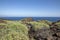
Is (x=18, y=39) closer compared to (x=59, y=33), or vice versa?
(x=18, y=39)

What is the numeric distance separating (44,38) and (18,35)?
323cm

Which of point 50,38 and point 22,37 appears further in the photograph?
point 50,38

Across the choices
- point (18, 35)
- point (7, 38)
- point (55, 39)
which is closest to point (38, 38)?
point (55, 39)

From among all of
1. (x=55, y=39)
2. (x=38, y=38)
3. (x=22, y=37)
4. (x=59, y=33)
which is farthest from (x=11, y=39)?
(x=59, y=33)

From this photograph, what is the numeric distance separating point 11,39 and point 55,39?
5374mm

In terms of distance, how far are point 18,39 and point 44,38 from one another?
343 cm

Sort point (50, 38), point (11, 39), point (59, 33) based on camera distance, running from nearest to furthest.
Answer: point (11, 39)
point (50, 38)
point (59, 33)

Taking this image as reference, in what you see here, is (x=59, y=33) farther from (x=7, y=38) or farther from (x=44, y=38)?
(x=7, y=38)

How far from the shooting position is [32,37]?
1828cm

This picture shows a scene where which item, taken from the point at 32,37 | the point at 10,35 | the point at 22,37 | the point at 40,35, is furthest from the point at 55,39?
the point at 10,35

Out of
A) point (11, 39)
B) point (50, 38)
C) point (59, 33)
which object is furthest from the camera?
point (59, 33)

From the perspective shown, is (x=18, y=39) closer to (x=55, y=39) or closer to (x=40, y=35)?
(x=40, y=35)

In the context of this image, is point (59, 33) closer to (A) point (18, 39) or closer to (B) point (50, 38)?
(B) point (50, 38)

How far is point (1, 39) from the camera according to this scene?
14.3 m
